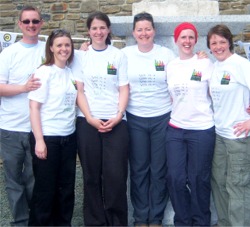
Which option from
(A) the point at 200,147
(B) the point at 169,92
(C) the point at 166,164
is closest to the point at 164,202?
(C) the point at 166,164

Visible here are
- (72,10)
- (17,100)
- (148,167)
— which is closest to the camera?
(17,100)

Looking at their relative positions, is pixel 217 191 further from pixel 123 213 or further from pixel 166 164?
pixel 123 213

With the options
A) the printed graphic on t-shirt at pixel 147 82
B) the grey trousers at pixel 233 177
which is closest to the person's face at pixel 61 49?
the printed graphic on t-shirt at pixel 147 82

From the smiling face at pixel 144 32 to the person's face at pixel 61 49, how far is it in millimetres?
537

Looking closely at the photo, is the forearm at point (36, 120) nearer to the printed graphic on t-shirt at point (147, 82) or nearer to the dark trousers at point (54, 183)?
the dark trousers at point (54, 183)

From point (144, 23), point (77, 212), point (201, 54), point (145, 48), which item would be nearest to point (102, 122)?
point (145, 48)

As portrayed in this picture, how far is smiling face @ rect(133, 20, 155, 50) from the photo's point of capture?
3867mm

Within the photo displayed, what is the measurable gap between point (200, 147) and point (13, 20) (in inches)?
262

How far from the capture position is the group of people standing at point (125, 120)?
372 cm

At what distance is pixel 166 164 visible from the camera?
404cm

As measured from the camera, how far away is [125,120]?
12.8 ft

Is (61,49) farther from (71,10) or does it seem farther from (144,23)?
(71,10)

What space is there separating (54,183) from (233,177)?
134 centimetres

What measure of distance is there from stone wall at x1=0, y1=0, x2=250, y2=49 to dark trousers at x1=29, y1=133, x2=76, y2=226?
19.2ft
